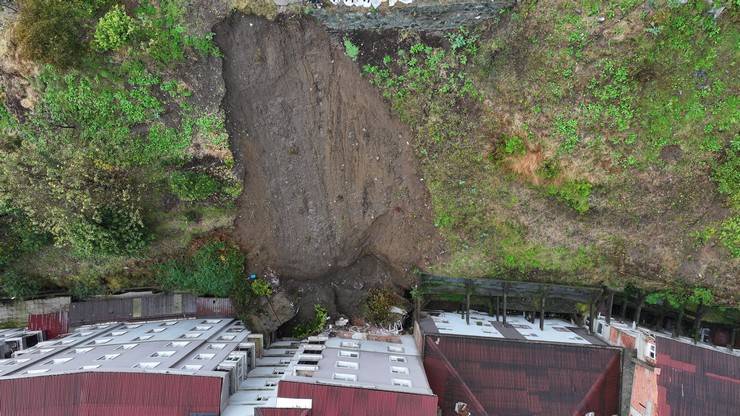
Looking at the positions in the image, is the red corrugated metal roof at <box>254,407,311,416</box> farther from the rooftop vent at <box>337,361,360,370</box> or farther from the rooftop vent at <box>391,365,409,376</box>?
the rooftop vent at <box>391,365,409,376</box>

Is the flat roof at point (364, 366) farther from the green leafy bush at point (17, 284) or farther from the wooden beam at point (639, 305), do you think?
the green leafy bush at point (17, 284)

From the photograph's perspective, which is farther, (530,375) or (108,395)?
(530,375)

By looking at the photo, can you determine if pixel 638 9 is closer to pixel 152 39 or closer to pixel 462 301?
pixel 462 301

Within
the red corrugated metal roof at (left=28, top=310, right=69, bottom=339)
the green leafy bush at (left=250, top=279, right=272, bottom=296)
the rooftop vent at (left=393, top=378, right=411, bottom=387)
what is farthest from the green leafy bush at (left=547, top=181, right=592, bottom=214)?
the red corrugated metal roof at (left=28, top=310, right=69, bottom=339)

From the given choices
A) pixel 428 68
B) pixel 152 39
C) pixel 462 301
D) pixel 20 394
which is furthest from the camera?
pixel 462 301

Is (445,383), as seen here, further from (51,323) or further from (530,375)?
(51,323)

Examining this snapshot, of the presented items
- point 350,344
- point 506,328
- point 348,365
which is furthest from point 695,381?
point 350,344

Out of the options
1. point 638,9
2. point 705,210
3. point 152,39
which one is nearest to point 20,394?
point 152,39
